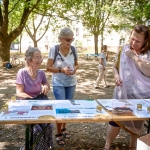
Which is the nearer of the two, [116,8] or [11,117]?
[11,117]

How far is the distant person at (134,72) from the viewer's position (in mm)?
2535

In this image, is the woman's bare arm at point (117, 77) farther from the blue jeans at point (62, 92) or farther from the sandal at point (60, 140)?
the sandal at point (60, 140)

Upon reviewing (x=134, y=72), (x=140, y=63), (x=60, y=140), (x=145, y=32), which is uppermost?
(x=145, y=32)

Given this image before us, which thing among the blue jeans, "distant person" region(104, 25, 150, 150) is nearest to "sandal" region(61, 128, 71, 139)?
the blue jeans

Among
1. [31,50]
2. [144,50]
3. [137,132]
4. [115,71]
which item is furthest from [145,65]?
[31,50]

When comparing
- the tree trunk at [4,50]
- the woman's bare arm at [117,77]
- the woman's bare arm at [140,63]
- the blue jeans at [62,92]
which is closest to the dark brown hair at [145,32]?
the woman's bare arm at [140,63]

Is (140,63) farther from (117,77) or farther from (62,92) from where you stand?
(62,92)

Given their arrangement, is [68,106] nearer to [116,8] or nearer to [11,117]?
[11,117]

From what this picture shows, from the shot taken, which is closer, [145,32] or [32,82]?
A: [145,32]

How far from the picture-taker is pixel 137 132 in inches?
105

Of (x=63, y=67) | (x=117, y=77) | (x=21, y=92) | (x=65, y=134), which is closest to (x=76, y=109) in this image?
(x=117, y=77)

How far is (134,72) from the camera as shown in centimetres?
260

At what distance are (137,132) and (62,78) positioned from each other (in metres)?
→ 1.20

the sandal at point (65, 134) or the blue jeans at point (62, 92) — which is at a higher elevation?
the blue jeans at point (62, 92)
